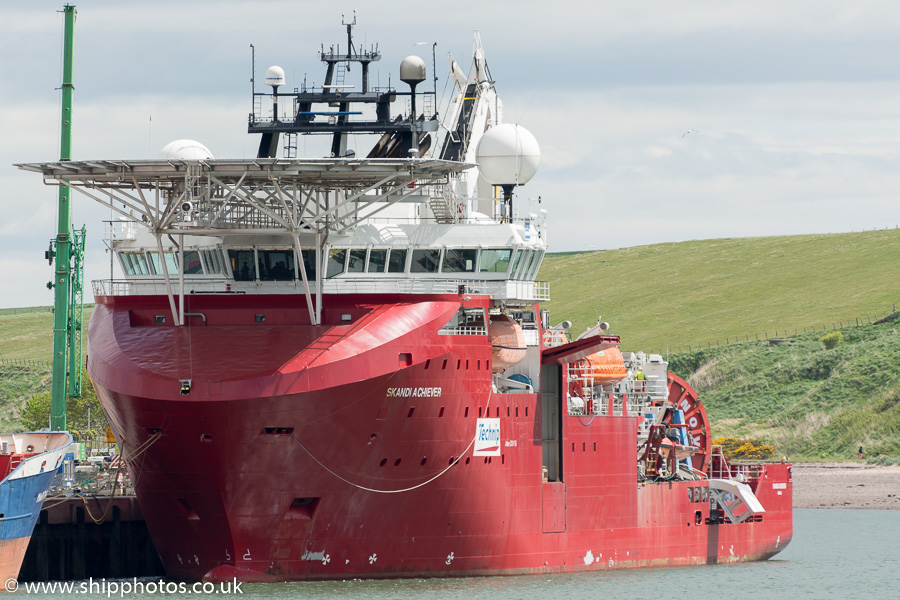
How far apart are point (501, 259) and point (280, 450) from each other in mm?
10042

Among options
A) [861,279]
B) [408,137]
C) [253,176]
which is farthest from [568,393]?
[861,279]

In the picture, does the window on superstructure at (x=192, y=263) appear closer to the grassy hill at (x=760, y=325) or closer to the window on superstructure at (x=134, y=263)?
the window on superstructure at (x=134, y=263)

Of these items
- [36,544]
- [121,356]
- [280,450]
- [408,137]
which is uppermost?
[408,137]

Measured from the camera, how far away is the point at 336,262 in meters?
43.8

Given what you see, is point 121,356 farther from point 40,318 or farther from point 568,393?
point 40,318

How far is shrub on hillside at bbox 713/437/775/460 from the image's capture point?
3910 inches

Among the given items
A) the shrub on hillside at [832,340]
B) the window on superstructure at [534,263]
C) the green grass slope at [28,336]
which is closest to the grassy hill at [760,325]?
the green grass slope at [28,336]

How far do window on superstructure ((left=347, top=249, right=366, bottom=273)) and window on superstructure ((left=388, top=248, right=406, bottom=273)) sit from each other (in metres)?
0.82

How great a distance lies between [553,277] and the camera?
169 meters

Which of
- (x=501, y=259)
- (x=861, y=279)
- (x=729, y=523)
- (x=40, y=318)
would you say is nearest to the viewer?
(x=501, y=259)

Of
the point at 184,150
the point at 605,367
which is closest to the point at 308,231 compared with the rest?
the point at 184,150

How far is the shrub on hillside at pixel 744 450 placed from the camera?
326ft

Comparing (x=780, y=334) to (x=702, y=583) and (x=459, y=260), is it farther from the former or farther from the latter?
(x=459, y=260)

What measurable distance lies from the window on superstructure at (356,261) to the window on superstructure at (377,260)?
191 millimetres
